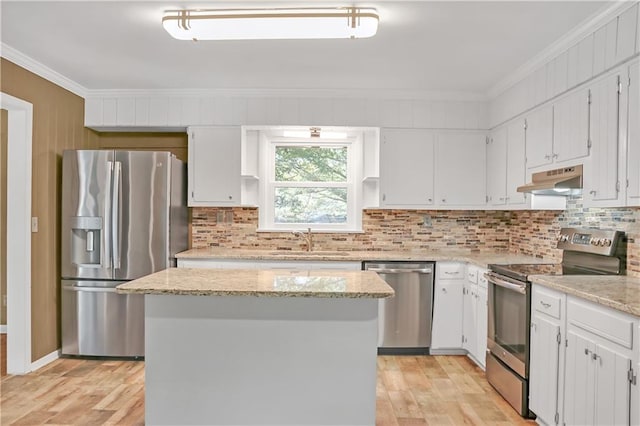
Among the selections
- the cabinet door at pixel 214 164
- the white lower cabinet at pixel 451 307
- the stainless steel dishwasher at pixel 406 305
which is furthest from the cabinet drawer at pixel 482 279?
the cabinet door at pixel 214 164

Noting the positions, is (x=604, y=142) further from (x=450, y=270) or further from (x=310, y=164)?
(x=310, y=164)

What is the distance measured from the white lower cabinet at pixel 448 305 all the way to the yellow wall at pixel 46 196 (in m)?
3.32

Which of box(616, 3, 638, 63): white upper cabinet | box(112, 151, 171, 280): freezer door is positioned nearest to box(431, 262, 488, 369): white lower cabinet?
box(616, 3, 638, 63): white upper cabinet

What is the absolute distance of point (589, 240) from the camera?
2.82 metres

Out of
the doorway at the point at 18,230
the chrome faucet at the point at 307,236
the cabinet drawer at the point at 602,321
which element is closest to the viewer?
the cabinet drawer at the point at 602,321

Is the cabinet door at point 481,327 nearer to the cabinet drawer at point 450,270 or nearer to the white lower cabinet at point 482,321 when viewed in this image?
the white lower cabinet at point 482,321

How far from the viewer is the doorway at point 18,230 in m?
3.28

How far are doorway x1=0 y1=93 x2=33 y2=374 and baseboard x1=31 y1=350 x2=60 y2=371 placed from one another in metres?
0.06

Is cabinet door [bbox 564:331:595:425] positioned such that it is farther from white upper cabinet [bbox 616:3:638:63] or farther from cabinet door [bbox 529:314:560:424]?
white upper cabinet [bbox 616:3:638:63]

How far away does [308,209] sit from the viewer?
176 inches

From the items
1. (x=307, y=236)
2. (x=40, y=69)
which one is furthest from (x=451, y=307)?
(x=40, y=69)

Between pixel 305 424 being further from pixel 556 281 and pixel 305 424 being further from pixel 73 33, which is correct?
pixel 73 33

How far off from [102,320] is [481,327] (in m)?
3.17

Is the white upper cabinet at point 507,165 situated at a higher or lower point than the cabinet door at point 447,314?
higher
